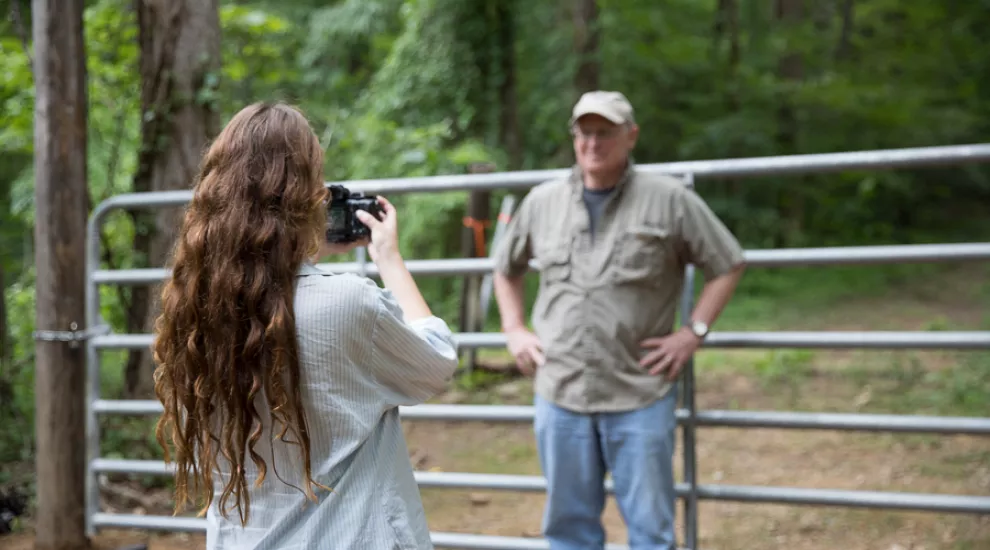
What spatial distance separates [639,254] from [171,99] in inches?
128

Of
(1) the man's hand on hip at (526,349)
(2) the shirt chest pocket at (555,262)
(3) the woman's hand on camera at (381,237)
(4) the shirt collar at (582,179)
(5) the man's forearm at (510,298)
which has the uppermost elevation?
(4) the shirt collar at (582,179)

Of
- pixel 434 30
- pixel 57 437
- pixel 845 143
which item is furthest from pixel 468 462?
pixel 845 143

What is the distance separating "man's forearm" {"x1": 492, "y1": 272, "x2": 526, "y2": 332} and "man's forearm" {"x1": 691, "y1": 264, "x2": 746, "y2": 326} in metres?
0.65

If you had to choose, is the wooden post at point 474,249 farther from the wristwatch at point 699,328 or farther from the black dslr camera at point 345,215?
the black dslr camera at point 345,215

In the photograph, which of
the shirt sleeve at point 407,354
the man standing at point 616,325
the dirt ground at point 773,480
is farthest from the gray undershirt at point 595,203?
the dirt ground at point 773,480

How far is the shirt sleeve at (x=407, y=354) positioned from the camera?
1.91m

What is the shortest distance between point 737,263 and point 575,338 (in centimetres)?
58

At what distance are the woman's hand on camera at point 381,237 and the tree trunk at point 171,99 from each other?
336 cm

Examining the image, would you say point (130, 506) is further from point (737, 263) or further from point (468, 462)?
point (737, 263)

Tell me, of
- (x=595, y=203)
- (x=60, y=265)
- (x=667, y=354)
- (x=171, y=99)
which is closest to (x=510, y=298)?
(x=595, y=203)

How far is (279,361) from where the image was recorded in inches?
70.5

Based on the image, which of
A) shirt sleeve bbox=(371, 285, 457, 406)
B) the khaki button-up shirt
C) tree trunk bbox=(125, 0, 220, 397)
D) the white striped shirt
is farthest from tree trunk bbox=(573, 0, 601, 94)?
the white striped shirt

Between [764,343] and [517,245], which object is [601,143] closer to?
[517,245]

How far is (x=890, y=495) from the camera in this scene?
3.24 m
